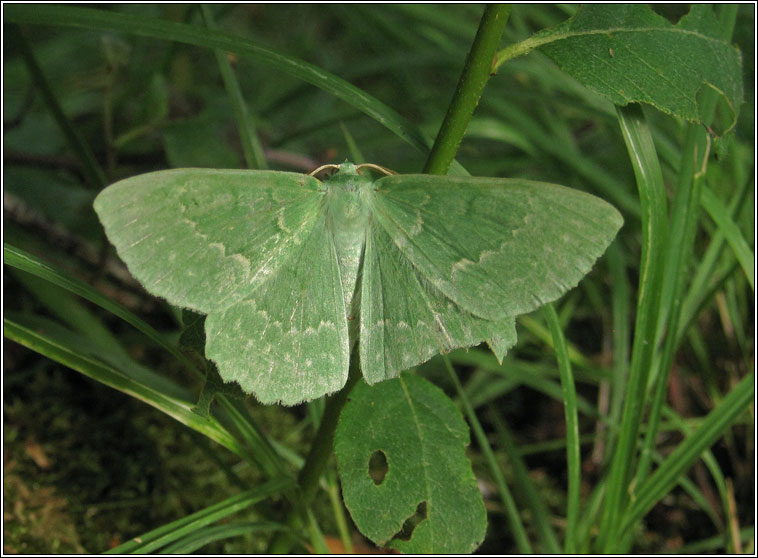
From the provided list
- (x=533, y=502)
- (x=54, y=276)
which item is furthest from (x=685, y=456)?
(x=54, y=276)

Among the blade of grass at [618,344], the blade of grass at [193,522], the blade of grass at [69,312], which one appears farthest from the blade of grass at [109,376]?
the blade of grass at [618,344]

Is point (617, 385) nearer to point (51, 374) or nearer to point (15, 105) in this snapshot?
point (51, 374)

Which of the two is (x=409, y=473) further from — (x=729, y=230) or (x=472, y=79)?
(x=729, y=230)

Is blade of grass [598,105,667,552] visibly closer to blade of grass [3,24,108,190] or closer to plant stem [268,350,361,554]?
plant stem [268,350,361,554]

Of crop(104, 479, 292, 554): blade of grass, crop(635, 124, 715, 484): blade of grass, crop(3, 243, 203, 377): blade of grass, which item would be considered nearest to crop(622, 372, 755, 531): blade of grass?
crop(635, 124, 715, 484): blade of grass

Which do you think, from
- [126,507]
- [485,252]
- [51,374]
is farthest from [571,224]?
[51,374]

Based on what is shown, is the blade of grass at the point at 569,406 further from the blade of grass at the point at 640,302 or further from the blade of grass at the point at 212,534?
the blade of grass at the point at 212,534
